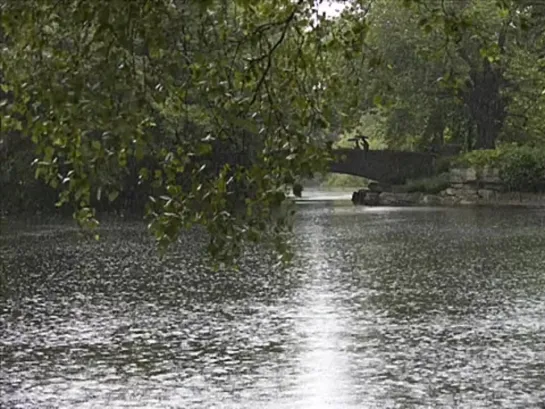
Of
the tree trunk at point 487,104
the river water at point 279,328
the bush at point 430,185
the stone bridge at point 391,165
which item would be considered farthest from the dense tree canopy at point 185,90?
the stone bridge at point 391,165

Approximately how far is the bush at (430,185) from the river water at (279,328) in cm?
2108

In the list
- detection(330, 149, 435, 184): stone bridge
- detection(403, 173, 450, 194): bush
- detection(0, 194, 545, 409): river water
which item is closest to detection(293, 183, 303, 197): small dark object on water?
detection(0, 194, 545, 409): river water

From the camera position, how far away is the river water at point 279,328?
31.0ft

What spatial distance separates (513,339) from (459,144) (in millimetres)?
41469

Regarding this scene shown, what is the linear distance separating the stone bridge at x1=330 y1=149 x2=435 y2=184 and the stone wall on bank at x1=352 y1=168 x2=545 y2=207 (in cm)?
262

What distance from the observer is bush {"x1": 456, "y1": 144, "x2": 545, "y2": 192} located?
1624 inches

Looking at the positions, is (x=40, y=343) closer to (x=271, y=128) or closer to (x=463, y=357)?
(x=463, y=357)

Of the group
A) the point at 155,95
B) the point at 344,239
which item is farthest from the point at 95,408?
the point at 344,239

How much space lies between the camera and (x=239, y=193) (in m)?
5.08

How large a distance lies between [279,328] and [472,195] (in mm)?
31435

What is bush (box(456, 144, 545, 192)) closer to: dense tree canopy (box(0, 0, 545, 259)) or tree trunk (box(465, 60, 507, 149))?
tree trunk (box(465, 60, 507, 149))

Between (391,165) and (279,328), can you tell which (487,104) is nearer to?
(391,165)

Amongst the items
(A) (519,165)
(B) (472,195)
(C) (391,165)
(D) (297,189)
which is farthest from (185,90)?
(C) (391,165)

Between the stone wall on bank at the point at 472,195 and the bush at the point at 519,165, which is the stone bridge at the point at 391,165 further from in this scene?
the bush at the point at 519,165
